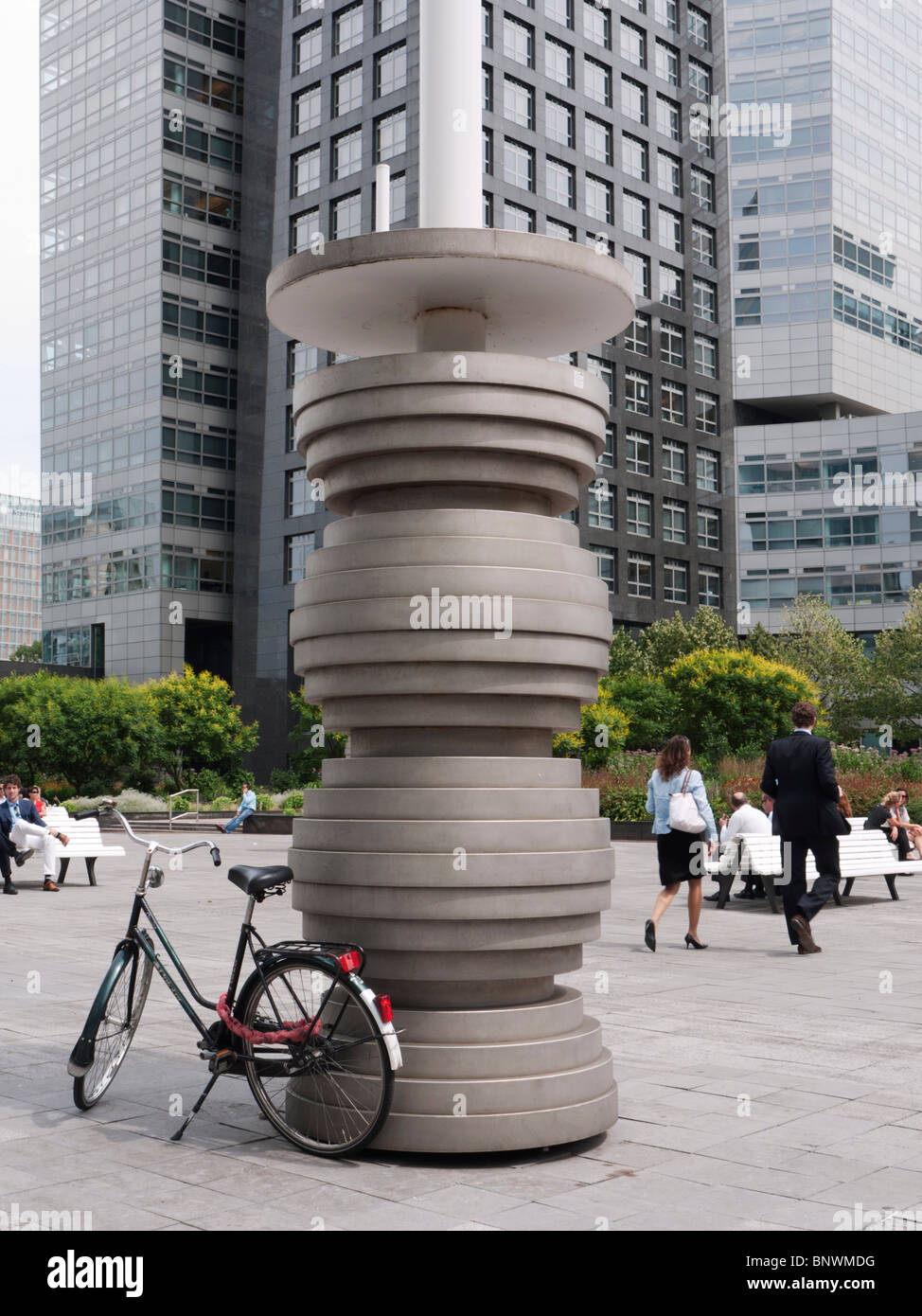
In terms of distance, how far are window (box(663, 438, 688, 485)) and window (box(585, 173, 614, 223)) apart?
11.4 meters

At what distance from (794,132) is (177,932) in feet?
232

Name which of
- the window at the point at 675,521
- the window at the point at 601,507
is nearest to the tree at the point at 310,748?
the window at the point at 601,507

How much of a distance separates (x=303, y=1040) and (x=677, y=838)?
6.75 metres

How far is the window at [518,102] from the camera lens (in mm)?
59500

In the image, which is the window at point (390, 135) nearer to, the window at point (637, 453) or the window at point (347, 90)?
the window at point (347, 90)

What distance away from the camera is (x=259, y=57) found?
216 feet

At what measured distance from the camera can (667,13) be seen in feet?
232

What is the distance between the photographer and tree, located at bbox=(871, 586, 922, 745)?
56438mm

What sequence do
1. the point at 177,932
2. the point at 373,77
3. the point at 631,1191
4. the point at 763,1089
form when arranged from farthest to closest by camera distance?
the point at 373,77, the point at 177,932, the point at 763,1089, the point at 631,1191

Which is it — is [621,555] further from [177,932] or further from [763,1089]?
[763,1089]

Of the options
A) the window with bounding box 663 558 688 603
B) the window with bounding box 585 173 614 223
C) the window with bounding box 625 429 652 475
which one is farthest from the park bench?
the window with bounding box 585 173 614 223

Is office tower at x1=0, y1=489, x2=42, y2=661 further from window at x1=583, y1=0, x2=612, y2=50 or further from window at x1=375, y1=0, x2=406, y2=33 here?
window at x1=375, y1=0, x2=406, y2=33

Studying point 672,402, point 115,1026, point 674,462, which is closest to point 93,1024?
point 115,1026

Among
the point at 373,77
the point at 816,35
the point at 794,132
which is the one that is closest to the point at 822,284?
the point at 794,132
